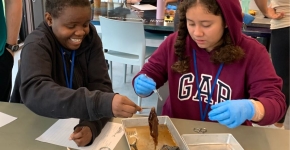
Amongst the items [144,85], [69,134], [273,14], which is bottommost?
[69,134]

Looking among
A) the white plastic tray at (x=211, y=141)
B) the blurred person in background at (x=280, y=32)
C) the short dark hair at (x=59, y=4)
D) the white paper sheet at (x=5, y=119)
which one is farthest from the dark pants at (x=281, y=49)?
the white paper sheet at (x=5, y=119)

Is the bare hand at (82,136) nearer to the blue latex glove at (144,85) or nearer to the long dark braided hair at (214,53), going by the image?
the blue latex glove at (144,85)

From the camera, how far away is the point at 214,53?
126cm

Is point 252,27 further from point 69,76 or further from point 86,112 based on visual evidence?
point 86,112

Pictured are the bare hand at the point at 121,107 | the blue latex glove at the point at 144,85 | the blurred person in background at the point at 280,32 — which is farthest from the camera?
the blurred person in background at the point at 280,32

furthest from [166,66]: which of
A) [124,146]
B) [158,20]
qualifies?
[158,20]

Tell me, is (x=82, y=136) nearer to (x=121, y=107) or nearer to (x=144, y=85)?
(x=121, y=107)

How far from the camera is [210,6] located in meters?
1.14

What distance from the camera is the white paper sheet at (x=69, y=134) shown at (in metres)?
0.99

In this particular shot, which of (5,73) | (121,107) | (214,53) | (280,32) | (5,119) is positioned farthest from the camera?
(280,32)

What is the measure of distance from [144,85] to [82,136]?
15.0 inches

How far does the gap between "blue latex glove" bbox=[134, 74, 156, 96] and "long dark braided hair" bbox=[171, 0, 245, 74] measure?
135 millimetres

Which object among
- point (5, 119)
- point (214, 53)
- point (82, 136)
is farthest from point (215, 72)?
point (5, 119)

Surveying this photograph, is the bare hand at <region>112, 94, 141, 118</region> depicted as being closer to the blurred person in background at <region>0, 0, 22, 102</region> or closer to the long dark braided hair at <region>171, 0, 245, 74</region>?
the long dark braided hair at <region>171, 0, 245, 74</region>
